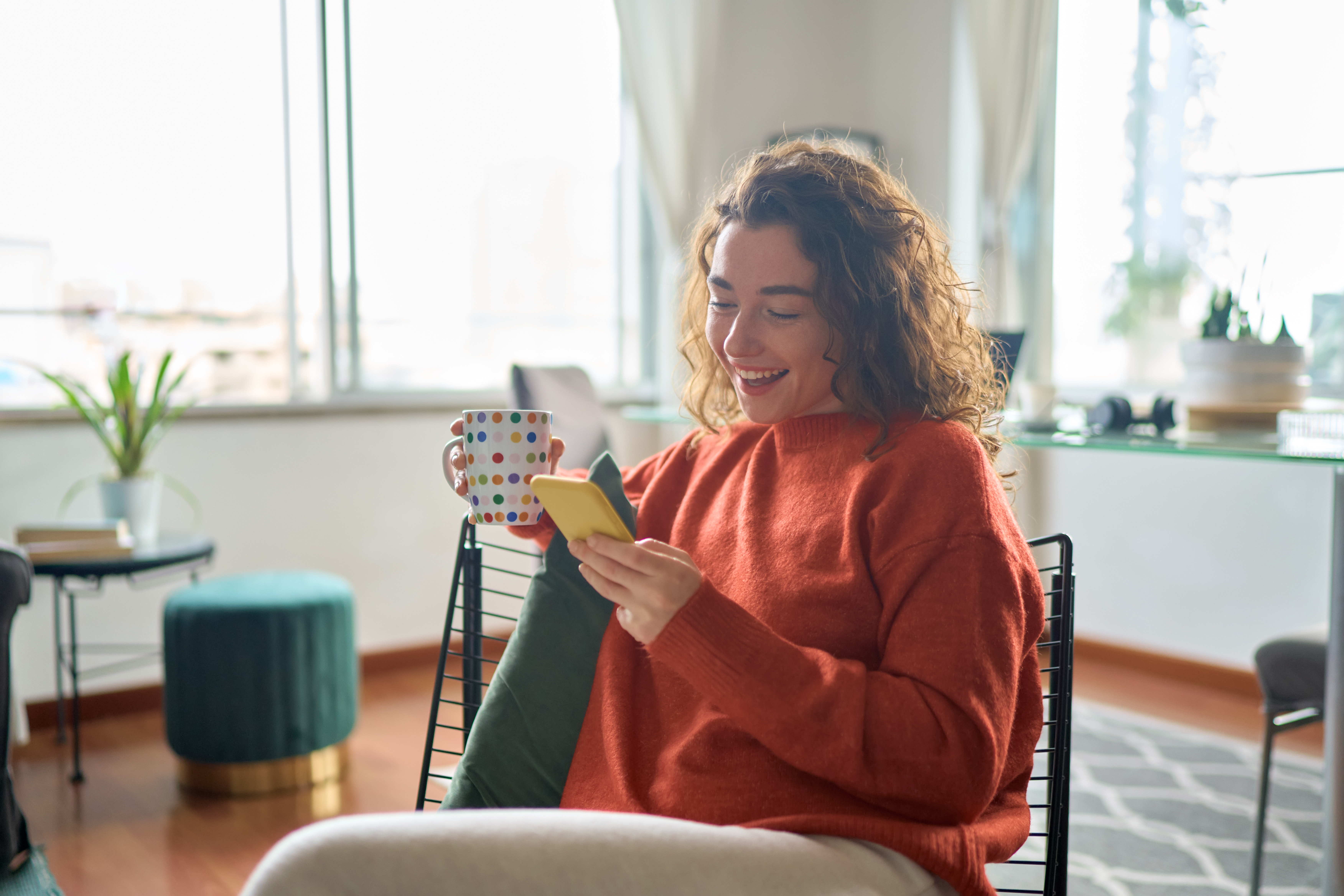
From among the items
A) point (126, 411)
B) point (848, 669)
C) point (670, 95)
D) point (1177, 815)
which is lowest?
point (1177, 815)

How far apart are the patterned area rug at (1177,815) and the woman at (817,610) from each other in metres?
1.07

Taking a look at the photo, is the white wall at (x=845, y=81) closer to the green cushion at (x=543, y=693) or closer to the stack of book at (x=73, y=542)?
the stack of book at (x=73, y=542)

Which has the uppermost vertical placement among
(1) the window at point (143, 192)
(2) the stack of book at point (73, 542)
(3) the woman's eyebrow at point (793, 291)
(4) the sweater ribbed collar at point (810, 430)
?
(1) the window at point (143, 192)

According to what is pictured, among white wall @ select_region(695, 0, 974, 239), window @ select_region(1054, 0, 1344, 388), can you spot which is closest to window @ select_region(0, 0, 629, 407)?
white wall @ select_region(695, 0, 974, 239)

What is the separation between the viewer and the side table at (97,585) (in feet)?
7.73

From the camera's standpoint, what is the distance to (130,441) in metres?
2.64

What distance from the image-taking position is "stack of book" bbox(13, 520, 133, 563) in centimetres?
237

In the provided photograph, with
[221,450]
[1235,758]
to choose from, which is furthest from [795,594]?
[221,450]

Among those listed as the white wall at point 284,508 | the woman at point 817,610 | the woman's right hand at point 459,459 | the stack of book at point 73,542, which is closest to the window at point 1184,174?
the white wall at point 284,508

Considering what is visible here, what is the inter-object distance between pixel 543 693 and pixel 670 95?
3.03m

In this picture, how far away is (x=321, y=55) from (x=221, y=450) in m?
1.23

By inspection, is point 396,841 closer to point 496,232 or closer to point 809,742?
point 809,742

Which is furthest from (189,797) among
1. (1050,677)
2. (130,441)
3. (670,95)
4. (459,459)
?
(670,95)

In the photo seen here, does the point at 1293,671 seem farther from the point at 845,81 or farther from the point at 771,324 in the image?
the point at 845,81
